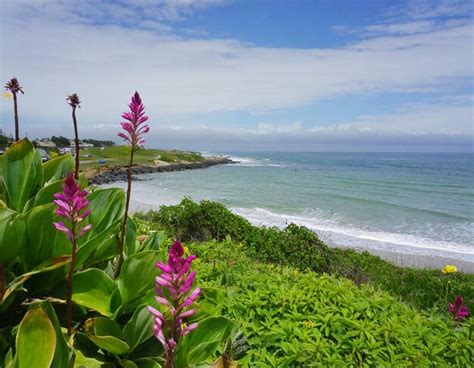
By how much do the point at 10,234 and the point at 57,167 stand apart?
83cm

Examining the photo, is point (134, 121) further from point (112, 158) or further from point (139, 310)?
point (112, 158)

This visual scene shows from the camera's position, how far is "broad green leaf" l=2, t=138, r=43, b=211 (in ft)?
7.44

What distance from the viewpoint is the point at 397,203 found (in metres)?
34.1

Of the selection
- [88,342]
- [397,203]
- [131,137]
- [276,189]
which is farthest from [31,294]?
[276,189]

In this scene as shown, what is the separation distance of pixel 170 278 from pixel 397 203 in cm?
3584

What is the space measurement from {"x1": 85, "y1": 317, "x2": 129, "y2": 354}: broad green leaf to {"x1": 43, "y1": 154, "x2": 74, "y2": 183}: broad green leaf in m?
0.96

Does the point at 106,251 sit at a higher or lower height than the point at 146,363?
higher

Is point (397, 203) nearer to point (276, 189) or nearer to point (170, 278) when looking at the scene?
point (276, 189)

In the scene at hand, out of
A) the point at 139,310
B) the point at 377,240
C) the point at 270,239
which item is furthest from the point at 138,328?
the point at 377,240

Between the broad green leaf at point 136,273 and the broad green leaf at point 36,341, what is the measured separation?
48 centimetres

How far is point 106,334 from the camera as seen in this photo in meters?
1.92

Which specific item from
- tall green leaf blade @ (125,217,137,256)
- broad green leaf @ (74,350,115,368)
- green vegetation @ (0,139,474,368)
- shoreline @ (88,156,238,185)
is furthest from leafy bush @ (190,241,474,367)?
shoreline @ (88,156,238,185)

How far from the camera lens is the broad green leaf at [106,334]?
177cm

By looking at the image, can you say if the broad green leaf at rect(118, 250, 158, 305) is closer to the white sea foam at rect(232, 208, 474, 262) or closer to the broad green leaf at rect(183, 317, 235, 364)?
the broad green leaf at rect(183, 317, 235, 364)
